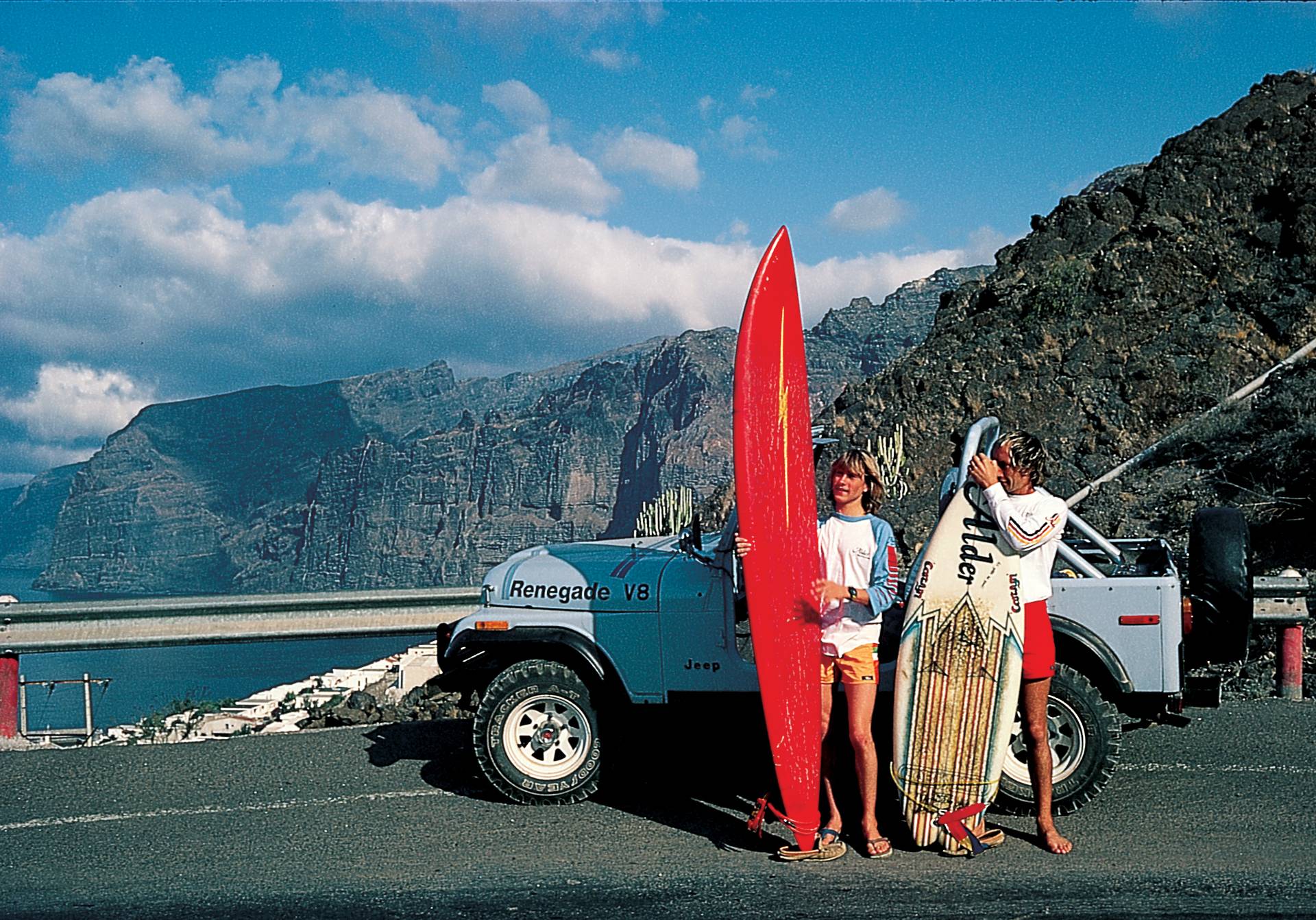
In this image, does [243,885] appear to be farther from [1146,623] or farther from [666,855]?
[1146,623]

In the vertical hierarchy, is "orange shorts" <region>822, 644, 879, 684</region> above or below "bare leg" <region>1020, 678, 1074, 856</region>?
above

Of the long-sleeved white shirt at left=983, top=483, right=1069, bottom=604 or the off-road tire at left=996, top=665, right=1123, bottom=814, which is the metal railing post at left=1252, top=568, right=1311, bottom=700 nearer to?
the off-road tire at left=996, top=665, right=1123, bottom=814

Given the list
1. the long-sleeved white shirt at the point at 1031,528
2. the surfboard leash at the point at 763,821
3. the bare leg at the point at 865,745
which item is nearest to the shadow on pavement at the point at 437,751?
the surfboard leash at the point at 763,821

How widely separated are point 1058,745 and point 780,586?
5.85ft

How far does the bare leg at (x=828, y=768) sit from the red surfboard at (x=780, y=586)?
1.4 inches

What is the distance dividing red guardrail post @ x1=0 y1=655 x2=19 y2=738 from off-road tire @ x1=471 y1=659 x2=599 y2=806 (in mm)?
4147

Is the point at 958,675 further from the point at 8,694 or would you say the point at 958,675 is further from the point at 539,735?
the point at 8,694

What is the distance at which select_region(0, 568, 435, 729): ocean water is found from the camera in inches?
436

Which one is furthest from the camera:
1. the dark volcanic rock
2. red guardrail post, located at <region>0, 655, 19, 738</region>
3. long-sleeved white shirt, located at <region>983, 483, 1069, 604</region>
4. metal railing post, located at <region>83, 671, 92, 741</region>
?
the dark volcanic rock

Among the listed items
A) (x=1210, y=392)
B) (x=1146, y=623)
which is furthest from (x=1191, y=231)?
(x=1146, y=623)

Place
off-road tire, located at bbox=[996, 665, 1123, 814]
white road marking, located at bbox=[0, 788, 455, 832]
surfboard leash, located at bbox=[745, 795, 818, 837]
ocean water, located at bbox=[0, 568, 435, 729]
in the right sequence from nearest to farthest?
surfboard leash, located at bbox=[745, 795, 818, 837]
off-road tire, located at bbox=[996, 665, 1123, 814]
white road marking, located at bbox=[0, 788, 455, 832]
ocean water, located at bbox=[0, 568, 435, 729]

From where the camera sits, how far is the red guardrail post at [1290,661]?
8484 mm

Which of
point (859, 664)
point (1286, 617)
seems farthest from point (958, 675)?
point (1286, 617)

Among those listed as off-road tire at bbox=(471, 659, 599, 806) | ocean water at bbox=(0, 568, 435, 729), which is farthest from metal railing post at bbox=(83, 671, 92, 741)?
off-road tire at bbox=(471, 659, 599, 806)
